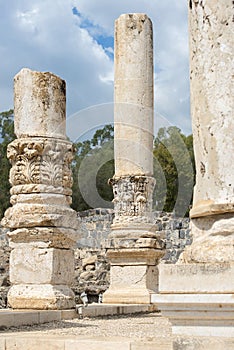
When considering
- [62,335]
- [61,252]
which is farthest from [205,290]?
[61,252]

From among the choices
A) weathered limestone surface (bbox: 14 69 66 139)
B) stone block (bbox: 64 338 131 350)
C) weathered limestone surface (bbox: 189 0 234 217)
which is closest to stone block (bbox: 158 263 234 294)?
weathered limestone surface (bbox: 189 0 234 217)

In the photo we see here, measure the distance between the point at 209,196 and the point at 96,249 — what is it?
64.9 feet

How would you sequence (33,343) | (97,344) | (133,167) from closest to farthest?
1. (97,344)
2. (33,343)
3. (133,167)

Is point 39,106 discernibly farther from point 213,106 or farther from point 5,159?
point 5,159

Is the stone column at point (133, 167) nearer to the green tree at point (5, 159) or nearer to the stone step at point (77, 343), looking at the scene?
the stone step at point (77, 343)

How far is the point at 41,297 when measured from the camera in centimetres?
970

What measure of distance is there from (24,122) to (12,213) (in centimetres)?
135

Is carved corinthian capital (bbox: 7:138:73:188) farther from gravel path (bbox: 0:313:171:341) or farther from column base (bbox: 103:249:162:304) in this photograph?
column base (bbox: 103:249:162:304)

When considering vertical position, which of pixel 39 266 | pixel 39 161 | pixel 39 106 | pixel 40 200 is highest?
pixel 39 106

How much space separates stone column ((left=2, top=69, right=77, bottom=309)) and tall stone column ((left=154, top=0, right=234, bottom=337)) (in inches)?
190

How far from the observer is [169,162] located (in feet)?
105

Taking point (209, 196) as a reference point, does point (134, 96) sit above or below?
above

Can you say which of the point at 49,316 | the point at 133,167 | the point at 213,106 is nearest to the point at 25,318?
the point at 49,316

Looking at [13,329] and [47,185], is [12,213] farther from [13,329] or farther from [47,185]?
[13,329]
